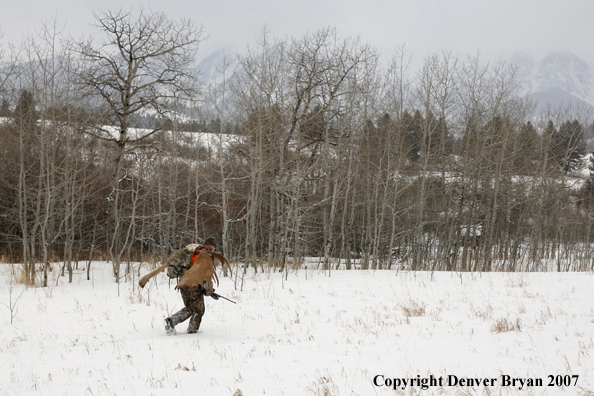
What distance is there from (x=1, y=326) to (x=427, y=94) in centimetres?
1872

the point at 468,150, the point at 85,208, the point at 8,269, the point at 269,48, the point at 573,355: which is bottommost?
the point at 8,269

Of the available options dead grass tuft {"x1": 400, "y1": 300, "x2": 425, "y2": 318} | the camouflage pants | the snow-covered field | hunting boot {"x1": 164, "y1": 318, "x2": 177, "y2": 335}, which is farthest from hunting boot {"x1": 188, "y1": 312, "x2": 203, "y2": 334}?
dead grass tuft {"x1": 400, "y1": 300, "x2": 425, "y2": 318}

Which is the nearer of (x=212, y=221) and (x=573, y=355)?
(x=573, y=355)

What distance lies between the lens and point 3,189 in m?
22.2

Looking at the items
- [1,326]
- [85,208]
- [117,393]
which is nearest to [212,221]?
[85,208]

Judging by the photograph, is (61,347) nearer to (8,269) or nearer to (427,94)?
(8,269)

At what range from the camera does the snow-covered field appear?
163 inches

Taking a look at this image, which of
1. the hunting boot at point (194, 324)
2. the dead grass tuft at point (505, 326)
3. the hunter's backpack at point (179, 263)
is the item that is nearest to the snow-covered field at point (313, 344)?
the dead grass tuft at point (505, 326)

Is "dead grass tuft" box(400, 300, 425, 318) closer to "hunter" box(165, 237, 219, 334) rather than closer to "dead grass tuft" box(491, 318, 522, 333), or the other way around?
"dead grass tuft" box(491, 318, 522, 333)

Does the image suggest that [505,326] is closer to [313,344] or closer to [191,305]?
[313,344]

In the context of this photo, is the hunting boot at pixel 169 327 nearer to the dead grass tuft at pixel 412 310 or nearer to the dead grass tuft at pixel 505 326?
the dead grass tuft at pixel 412 310

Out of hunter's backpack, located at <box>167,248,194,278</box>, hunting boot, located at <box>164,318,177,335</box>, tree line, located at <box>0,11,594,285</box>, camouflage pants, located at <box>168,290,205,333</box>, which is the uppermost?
tree line, located at <box>0,11,594,285</box>

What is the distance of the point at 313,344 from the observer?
5785mm

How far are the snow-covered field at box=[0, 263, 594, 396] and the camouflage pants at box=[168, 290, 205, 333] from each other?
8.8 inches
